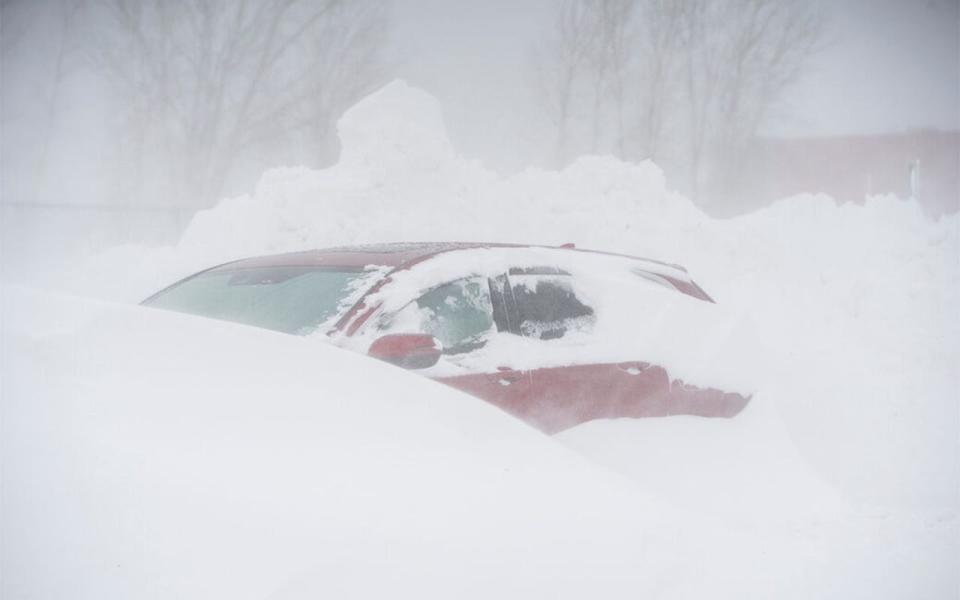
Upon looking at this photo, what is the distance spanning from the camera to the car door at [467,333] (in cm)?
316

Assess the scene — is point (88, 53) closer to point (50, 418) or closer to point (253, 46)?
point (253, 46)

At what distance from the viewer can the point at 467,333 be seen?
3332mm

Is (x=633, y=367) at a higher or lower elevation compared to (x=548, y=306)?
lower

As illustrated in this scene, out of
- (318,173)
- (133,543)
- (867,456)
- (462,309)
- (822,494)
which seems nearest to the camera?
(133,543)

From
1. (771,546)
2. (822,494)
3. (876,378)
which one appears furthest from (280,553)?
(876,378)

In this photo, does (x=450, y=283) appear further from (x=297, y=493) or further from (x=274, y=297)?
(x=297, y=493)

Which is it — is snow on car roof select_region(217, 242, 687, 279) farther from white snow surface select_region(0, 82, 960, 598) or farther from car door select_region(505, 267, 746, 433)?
white snow surface select_region(0, 82, 960, 598)

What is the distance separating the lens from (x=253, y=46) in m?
9.48

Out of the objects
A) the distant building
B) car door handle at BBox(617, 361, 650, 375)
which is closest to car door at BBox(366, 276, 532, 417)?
car door handle at BBox(617, 361, 650, 375)

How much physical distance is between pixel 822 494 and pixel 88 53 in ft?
35.9

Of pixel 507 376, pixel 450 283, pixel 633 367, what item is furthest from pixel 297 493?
pixel 633 367

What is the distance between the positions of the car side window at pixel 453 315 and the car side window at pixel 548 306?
0.19 meters

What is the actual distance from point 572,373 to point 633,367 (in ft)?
1.25

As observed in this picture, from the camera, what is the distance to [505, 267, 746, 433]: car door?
3.38m
